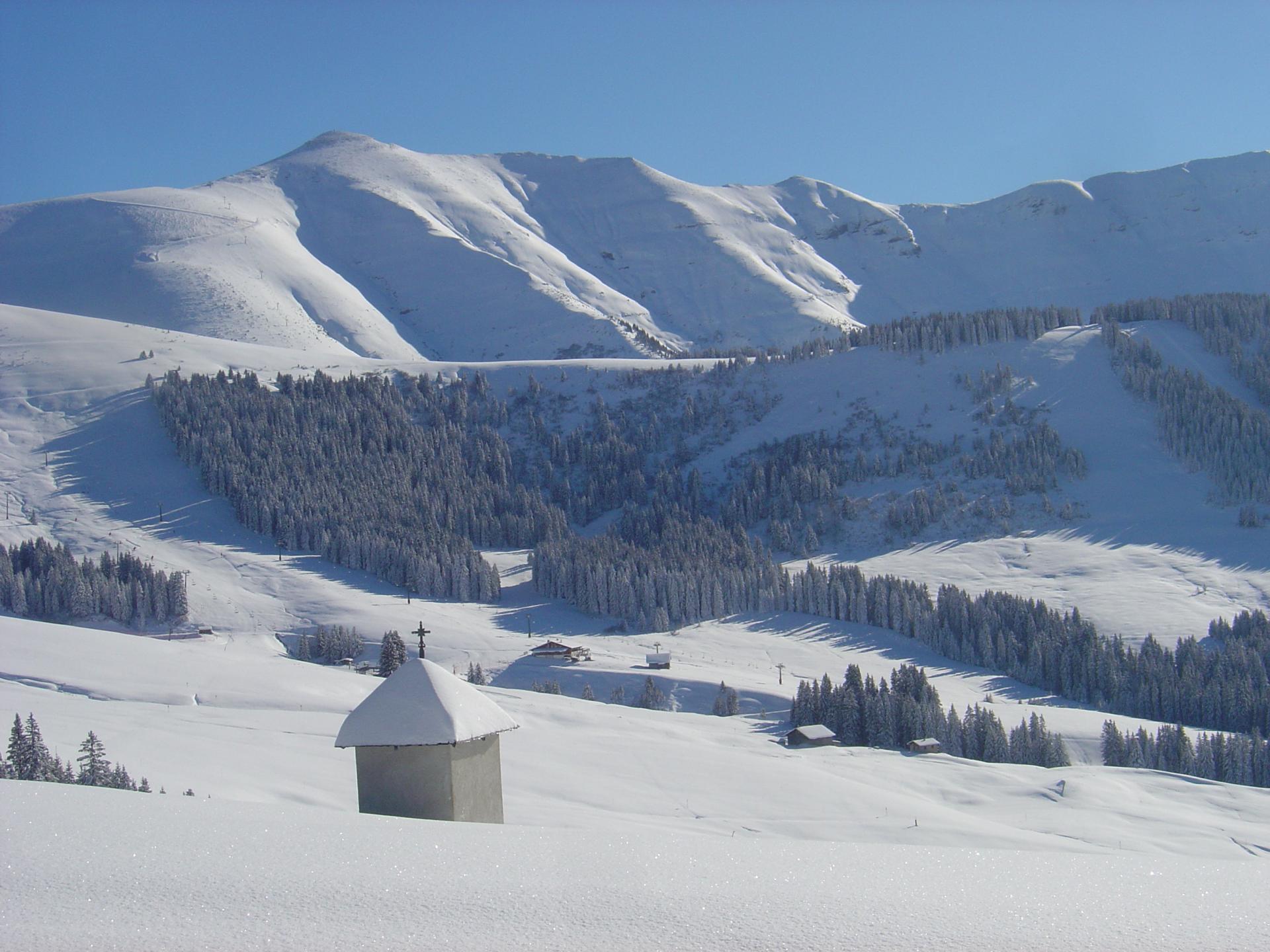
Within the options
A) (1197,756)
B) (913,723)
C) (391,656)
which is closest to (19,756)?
(391,656)

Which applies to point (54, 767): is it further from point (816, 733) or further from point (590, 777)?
point (816, 733)

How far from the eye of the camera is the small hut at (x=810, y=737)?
181 ft

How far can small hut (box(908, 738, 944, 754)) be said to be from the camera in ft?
181

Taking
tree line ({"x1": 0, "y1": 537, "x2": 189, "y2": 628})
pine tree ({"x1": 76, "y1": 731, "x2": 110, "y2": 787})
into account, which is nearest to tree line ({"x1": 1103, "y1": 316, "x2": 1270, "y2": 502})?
tree line ({"x1": 0, "y1": 537, "x2": 189, "y2": 628})

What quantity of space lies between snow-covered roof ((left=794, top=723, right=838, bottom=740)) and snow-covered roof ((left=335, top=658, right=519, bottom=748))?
40249 mm

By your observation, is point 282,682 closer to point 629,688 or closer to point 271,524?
point 629,688

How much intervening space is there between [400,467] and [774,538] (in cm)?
4565

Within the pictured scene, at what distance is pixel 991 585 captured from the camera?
10269cm

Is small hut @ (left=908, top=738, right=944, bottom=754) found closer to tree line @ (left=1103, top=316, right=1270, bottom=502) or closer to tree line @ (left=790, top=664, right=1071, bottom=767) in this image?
tree line @ (left=790, top=664, right=1071, bottom=767)

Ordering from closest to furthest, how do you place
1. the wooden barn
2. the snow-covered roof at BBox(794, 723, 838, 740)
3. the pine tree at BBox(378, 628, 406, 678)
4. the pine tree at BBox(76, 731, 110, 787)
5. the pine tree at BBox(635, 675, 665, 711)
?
the pine tree at BBox(76, 731, 110, 787) → the snow-covered roof at BBox(794, 723, 838, 740) → the pine tree at BBox(378, 628, 406, 678) → the pine tree at BBox(635, 675, 665, 711) → the wooden barn

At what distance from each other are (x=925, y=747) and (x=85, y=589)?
2506 inches

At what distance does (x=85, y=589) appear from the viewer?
8412cm

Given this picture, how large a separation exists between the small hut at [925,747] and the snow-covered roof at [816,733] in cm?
401

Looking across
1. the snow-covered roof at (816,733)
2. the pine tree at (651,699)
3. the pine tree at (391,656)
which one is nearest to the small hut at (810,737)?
the snow-covered roof at (816,733)
